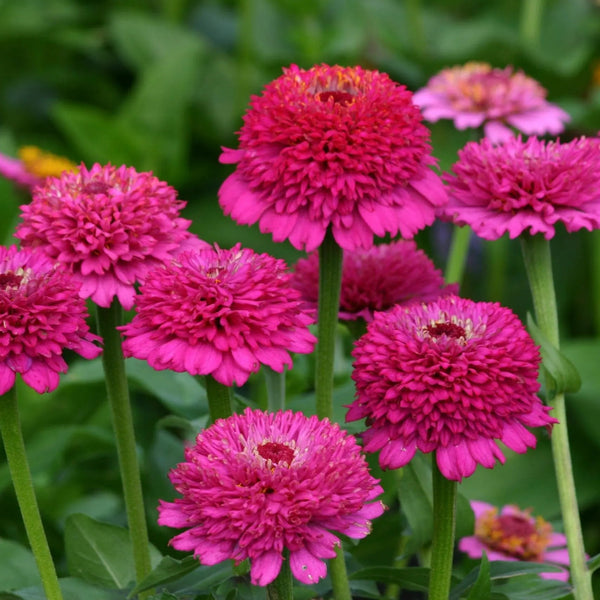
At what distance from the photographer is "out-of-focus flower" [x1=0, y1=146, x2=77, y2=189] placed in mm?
1664

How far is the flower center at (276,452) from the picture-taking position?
0.62m

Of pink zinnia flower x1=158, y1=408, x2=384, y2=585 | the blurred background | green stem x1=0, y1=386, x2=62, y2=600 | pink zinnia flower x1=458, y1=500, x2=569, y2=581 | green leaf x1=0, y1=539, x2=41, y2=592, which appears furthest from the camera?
the blurred background

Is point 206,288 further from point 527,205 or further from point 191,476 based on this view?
point 527,205

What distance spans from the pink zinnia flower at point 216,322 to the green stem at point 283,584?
11 cm

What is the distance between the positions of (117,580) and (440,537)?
274mm

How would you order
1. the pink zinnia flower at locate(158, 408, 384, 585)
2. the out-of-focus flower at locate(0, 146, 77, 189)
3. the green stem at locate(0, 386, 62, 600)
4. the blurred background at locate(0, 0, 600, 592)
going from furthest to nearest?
the out-of-focus flower at locate(0, 146, 77, 189)
the blurred background at locate(0, 0, 600, 592)
the green stem at locate(0, 386, 62, 600)
the pink zinnia flower at locate(158, 408, 384, 585)

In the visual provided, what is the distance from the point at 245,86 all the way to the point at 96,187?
1.42 meters

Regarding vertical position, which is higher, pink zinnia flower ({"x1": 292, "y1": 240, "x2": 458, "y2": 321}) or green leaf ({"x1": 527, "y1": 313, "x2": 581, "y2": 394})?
pink zinnia flower ({"x1": 292, "y1": 240, "x2": 458, "y2": 321})

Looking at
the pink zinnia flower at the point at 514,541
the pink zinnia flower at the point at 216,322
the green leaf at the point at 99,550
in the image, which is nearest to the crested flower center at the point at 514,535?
the pink zinnia flower at the point at 514,541

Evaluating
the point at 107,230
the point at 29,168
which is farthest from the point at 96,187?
the point at 29,168

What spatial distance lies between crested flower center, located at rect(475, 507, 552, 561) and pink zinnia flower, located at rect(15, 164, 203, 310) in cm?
44

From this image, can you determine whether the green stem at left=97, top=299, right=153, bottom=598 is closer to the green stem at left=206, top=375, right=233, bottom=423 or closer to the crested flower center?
the green stem at left=206, top=375, right=233, bottom=423

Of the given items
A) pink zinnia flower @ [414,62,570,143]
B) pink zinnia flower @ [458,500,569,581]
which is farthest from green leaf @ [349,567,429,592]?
pink zinnia flower @ [414,62,570,143]

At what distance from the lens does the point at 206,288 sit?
67 centimetres
